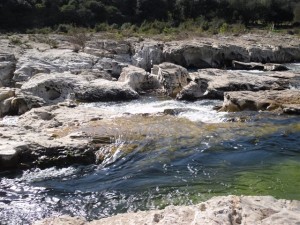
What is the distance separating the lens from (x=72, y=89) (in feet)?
64.7

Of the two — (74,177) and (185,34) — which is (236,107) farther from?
(185,34)

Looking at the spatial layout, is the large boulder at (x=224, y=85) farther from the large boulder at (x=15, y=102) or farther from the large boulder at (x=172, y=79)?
the large boulder at (x=15, y=102)

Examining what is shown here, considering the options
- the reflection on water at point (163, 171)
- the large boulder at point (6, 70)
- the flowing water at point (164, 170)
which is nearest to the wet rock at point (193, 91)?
A: the flowing water at point (164, 170)

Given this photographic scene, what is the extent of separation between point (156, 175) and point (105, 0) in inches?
1892

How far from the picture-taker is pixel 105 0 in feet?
181

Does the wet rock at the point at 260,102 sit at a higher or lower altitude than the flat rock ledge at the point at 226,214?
lower

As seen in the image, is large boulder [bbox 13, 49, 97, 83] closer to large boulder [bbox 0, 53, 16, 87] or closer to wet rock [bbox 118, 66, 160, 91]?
large boulder [bbox 0, 53, 16, 87]

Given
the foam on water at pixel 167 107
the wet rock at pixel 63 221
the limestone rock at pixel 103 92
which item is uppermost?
the wet rock at pixel 63 221

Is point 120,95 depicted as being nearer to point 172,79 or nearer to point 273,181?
point 172,79

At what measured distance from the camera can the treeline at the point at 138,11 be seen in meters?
47.6

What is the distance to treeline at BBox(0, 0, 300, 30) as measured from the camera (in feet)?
156

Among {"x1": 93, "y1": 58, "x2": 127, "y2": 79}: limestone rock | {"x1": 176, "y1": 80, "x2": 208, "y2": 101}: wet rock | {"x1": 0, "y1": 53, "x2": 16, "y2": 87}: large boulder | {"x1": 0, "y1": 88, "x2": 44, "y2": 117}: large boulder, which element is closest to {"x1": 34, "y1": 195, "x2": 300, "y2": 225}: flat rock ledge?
{"x1": 0, "y1": 88, "x2": 44, "y2": 117}: large boulder

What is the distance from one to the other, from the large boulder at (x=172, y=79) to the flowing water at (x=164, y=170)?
6148 millimetres

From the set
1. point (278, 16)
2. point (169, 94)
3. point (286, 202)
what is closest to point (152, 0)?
point (278, 16)
